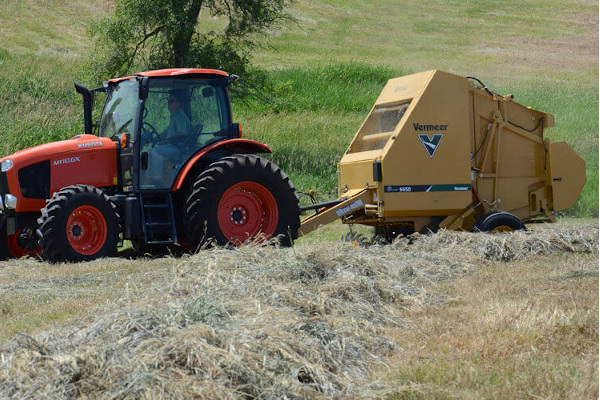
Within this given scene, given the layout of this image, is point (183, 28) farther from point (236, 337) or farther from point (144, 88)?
point (236, 337)

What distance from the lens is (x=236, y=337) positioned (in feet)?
12.9

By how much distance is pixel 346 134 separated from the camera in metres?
19.8

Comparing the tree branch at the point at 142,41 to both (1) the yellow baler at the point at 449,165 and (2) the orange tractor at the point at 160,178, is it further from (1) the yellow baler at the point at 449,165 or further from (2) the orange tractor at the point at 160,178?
(1) the yellow baler at the point at 449,165

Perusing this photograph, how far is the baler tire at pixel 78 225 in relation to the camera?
25.9ft

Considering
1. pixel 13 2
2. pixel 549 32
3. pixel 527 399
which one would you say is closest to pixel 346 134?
pixel 527 399

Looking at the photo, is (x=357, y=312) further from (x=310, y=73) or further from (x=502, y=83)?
(x=502, y=83)

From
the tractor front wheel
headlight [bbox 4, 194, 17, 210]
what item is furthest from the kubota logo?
the tractor front wheel

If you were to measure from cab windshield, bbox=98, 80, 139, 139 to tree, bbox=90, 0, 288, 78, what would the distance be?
8055 mm

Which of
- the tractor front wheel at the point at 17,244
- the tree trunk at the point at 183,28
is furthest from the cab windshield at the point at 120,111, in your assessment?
the tree trunk at the point at 183,28

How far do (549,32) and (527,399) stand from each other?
3980 centimetres

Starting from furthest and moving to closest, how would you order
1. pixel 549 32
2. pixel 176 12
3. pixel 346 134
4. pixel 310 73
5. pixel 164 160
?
pixel 549 32
pixel 310 73
pixel 346 134
pixel 176 12
pixel 164 160

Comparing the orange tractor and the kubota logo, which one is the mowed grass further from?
the kubota logo

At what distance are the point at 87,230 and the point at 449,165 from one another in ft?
13.8

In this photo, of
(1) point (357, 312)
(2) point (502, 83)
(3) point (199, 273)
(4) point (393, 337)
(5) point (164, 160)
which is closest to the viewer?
(4) point (393, 337)
